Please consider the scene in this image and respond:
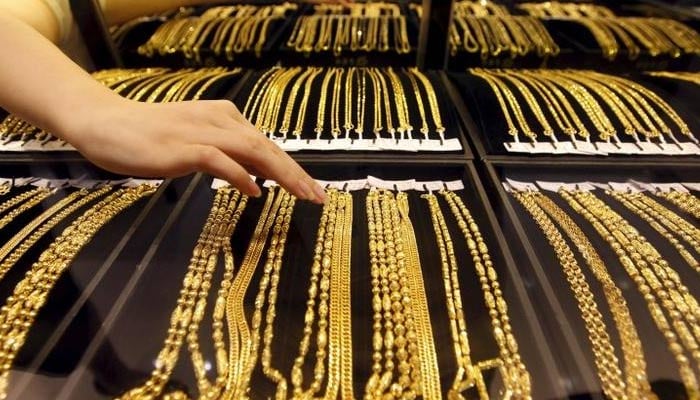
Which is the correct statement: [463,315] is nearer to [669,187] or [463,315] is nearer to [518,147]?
[518,147]

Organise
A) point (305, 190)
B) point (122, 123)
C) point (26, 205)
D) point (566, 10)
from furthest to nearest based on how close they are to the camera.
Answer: point (566, 10)
point (26, 205)
point (305, 190)
point (122, 123)

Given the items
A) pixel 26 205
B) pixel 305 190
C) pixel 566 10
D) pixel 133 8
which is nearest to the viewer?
pixel 305 190

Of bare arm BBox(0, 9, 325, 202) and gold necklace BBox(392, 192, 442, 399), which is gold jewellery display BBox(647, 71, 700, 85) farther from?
bare arm BBox(0, 9, 325, 202)

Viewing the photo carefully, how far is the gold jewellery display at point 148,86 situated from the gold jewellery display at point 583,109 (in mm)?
718

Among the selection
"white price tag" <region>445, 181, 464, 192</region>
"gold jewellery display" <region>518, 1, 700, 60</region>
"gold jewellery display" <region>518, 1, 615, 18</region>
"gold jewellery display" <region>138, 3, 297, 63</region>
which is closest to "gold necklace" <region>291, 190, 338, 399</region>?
"white price tag" <region>445, 181, 464, 192</region>

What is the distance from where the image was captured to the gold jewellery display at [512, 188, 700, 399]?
553mm

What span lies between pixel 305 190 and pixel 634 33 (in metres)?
1.21

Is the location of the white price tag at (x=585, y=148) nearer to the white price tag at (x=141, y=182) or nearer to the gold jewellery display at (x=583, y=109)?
the gold jewellery display at (x=583, y=109)

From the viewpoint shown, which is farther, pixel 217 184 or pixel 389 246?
pixel 217 184

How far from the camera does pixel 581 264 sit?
699 millimetres

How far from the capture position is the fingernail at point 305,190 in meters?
0.69

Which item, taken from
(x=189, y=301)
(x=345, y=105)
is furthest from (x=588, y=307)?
(x=345, y=105)

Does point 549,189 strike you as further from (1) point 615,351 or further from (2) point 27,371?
(2) point 27,371

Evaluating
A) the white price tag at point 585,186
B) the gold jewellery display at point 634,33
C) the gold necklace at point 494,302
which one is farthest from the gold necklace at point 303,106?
the gold jewellery display at point 634,33
